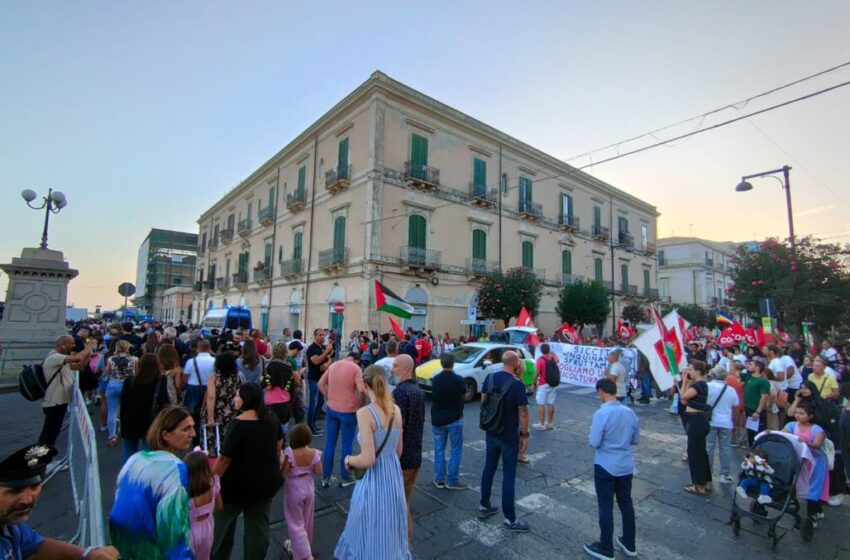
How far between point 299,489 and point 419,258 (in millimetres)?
18231

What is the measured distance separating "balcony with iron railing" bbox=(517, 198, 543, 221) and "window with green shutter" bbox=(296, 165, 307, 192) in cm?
1382

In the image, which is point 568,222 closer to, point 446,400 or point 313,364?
point 313,364

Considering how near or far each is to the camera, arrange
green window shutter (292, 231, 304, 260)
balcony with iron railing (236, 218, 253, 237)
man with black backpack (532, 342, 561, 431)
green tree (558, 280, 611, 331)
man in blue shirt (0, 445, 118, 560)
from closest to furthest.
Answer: man in blue shirt (0, 445, 118, 560)
man with black backpack (532, 342, 561, 431)
green tree (558, 280, 611, 331)
green window shutter (292, 231, 304, 260)
balcony with iron railing (236, 218, 253, 237)

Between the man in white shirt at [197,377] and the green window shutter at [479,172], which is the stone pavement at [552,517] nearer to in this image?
the man in white shirt at [197,377]

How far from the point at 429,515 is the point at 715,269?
212 feet

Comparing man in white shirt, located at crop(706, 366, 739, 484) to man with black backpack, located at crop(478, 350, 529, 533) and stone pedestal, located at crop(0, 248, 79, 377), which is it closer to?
man with black backpack, located at crop(478, 350, 529, 533)

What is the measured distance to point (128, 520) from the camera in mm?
2020

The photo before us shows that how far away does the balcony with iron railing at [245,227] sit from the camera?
33.0m

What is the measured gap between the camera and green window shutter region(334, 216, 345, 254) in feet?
72.6

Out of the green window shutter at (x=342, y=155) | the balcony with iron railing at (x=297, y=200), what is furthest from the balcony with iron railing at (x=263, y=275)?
the green window shutter at (x=342, y=155)

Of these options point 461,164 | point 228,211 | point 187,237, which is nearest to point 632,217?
point 461,164

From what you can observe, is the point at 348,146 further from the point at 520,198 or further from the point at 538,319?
the point at 538,319

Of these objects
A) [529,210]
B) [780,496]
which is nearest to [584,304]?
[529,210]

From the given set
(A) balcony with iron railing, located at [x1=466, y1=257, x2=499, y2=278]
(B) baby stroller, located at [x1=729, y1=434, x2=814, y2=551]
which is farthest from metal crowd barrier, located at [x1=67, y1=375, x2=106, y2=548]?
(A) balcony with iron railing, located at [x1=466, y1=257, x2=499, y2=278]
